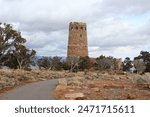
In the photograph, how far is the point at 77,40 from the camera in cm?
8488

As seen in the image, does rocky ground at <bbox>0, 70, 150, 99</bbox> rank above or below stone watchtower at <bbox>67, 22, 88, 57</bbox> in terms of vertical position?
below

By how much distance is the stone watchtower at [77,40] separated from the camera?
278ft

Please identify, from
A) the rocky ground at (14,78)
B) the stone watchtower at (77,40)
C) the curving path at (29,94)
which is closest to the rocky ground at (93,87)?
the rocky ground at (14,78)

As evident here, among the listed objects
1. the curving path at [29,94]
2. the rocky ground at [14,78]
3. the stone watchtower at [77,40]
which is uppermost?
the stone watchtower at [77,40]

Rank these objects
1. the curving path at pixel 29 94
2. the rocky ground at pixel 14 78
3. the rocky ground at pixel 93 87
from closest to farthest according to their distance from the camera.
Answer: the curving path at pixel 29 94 < the rocky ground at pixel 93 87 < the rocky ground at pixel 14 78

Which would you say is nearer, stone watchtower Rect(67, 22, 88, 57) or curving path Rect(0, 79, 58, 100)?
curving path Rect(0, 79, 58, 100)

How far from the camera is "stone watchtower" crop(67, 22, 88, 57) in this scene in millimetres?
84875

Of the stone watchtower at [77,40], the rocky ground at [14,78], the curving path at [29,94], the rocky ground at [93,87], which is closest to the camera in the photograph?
the curving path at [29,94]

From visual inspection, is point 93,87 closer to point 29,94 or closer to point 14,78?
point 29,94

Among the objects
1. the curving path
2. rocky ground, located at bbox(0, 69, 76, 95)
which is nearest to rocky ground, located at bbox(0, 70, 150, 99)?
rocky ground, located at bbox(0, 69, 76, 95)

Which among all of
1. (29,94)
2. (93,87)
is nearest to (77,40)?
(93,87)

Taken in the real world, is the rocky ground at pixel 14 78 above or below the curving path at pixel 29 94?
above

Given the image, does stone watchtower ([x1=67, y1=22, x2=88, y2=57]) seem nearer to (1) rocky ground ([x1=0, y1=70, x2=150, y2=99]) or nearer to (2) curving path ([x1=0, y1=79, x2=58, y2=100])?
(1) rocky ground ([x1=0, y1=70, x2=150, y2=99])

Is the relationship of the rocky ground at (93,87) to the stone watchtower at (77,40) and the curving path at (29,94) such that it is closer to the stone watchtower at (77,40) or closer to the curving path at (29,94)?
the curving path at (29,94)
